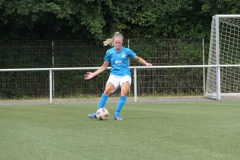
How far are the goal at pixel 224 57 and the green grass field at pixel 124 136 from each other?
5580mm

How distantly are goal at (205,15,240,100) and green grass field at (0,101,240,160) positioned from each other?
18.3ft

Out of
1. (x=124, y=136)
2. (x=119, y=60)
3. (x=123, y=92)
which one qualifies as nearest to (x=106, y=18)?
(x=119, y=60)

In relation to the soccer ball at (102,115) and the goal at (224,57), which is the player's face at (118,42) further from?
the goal at (224,57)

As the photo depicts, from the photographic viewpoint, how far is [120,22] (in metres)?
21.4

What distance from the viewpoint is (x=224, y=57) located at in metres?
19.9

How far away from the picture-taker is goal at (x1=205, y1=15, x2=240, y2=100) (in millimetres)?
18083

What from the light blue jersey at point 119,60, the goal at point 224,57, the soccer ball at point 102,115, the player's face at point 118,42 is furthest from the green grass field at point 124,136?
the goal at point 224,57

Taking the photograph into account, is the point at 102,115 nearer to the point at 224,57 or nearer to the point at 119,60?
the point at 119,60

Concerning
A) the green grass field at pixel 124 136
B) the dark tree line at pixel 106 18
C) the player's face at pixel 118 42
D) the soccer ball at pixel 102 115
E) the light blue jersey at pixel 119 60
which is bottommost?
the green grass field at pixel 124 136

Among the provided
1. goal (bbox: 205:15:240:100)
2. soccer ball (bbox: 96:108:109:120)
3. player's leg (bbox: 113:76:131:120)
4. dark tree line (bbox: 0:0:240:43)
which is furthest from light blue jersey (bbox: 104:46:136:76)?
dark tree line (bbox: 0:0:240:43)

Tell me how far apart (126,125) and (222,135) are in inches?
84.8

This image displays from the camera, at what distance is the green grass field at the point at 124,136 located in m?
6.95

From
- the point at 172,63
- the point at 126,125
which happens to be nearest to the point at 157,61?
the point at 172,63

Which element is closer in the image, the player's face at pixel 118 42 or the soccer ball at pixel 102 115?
the soccer ball at pixel 102 115
